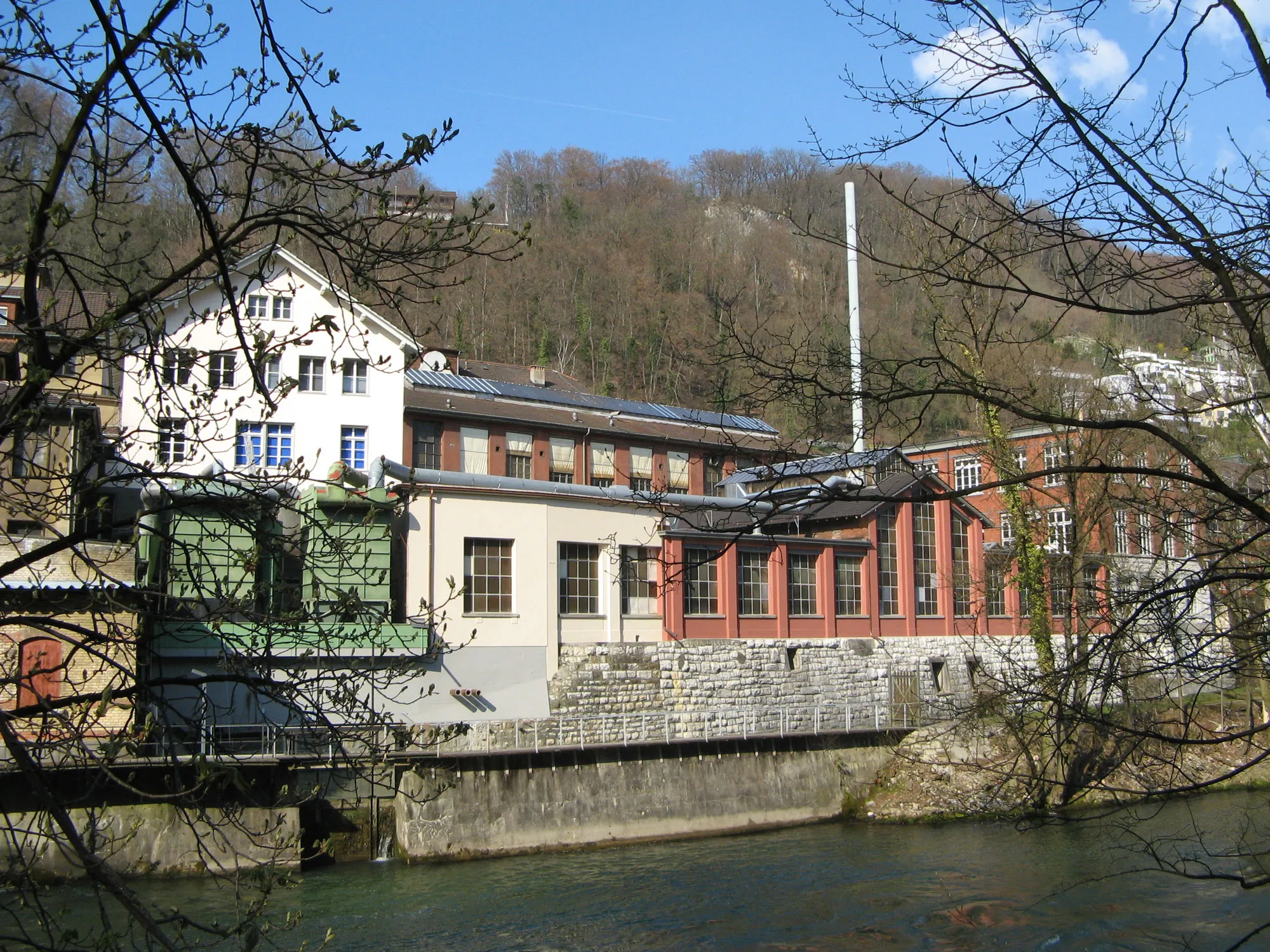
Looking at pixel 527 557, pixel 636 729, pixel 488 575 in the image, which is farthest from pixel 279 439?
pixel 636 729

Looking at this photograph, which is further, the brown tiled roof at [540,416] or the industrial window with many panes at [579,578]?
the brown tiled roof at [540,416]

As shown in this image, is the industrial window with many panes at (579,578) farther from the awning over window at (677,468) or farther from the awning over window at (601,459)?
the awning over window at (677,468)

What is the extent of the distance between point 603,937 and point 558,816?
7.19 metres

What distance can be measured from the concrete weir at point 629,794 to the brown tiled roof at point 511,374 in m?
24.6

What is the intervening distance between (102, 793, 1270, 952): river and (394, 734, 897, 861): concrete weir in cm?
65

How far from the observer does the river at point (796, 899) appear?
1559 cm

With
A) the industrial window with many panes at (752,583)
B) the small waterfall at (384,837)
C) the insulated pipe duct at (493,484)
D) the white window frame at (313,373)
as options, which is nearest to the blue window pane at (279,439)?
the white window frame at (313,373)

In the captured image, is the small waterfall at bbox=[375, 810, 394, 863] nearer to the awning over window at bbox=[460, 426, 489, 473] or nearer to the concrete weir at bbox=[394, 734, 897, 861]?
the concrete weir at bbox=[394, 734, 897, 861]

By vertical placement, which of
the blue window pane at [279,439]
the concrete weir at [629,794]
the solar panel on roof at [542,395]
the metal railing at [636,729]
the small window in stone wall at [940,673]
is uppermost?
the solar panel on roof at [542,395]

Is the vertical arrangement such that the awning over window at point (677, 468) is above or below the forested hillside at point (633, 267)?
below

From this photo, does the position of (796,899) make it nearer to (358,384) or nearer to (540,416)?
(358,384)

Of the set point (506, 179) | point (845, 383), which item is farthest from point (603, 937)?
point (506, 179)

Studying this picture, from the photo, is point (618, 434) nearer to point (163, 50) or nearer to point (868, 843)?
point (868, 843)

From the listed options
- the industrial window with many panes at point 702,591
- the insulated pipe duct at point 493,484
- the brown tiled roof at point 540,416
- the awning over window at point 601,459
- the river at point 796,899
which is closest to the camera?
the river at point 796,899
